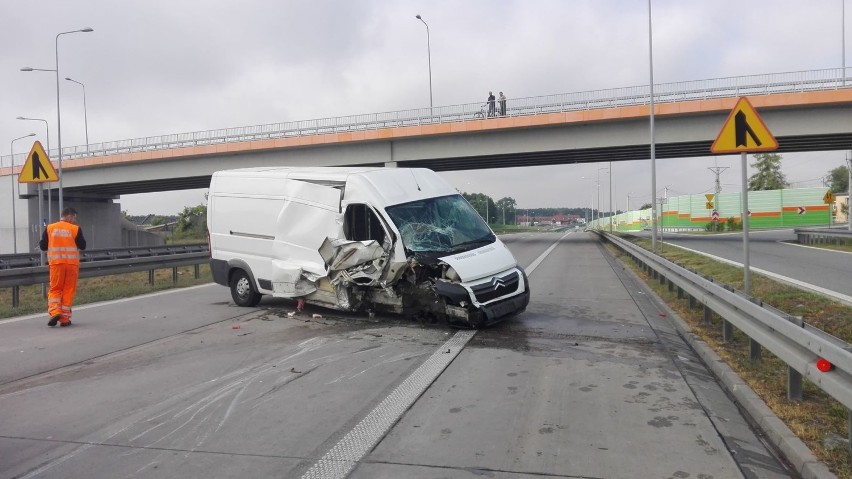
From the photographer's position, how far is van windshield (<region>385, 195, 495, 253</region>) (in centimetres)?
895

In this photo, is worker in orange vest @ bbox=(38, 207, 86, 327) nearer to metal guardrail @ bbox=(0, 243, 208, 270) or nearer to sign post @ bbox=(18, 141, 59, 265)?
sign post @ bbox=(18, 141, 59, 265)

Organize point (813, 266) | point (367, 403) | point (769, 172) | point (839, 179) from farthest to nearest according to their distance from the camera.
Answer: point (839, 179)
point (769, 172)
point (813, 266)
point (367, 403)

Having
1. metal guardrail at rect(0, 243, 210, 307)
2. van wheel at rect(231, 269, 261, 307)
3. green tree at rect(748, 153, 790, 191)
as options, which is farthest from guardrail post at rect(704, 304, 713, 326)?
green tree at rect(748, 153, 790, 191)

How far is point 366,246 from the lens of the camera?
9141 mm

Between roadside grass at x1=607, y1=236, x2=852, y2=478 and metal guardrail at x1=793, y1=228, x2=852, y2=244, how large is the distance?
1709cm

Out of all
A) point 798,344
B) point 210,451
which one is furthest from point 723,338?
point 210,451

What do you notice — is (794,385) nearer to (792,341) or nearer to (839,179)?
(792,341)

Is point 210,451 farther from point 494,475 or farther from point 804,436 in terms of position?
point 804,436

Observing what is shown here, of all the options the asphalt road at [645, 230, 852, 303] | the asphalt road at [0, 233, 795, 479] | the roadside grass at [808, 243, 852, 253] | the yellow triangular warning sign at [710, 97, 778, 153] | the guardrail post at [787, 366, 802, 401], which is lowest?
the asphalt road at [0, 233, 795, 479]

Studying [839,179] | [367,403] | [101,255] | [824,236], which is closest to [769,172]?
[839,179]

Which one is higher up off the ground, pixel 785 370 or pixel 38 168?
pixel 38 168

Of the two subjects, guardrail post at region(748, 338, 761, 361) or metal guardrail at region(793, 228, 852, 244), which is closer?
guardrail post at region(748, 338, 761, 361)

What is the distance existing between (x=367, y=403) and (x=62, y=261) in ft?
20.4

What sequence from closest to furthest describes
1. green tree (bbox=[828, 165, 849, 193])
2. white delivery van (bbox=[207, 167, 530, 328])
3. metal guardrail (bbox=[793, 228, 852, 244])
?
white delivery van (bbox=[207, 167, 530, 328])
metal guardrail (bbox=[793, 228, 852, 244])
green tree (bbox=[828, 165, 849, 193])
